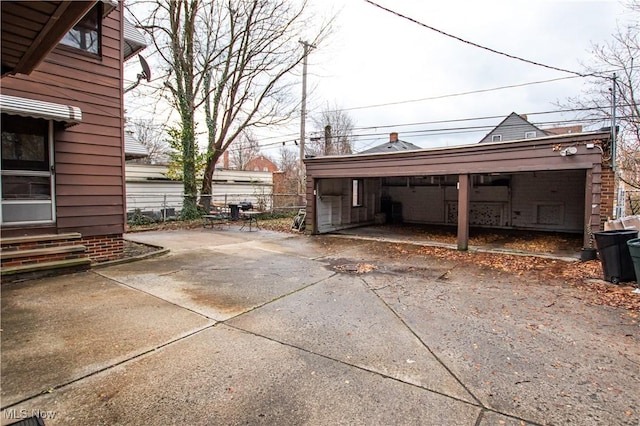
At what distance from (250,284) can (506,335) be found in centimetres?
355

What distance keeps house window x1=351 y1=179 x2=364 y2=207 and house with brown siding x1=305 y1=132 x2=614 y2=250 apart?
4 cm

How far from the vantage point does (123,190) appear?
21.5 ft

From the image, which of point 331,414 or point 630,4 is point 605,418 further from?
point 630,4

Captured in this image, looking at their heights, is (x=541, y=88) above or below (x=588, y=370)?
above

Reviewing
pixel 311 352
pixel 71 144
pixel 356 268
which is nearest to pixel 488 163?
pixel 356 268

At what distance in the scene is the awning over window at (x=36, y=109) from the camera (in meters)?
4.59

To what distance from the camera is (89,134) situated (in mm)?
5980

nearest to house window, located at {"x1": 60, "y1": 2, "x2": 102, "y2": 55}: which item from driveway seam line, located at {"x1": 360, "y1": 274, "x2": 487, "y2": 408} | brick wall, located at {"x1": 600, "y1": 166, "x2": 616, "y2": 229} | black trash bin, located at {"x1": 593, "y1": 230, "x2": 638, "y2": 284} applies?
driveway seam line, located at {"x1": 360, "y1": 274, "x2": 487, "y2": 408}

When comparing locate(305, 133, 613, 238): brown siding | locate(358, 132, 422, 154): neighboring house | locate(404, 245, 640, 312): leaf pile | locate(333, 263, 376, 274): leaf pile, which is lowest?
locate(333, 263, 376, 274): leaf pile

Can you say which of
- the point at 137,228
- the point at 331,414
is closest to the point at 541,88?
the point at 331,414

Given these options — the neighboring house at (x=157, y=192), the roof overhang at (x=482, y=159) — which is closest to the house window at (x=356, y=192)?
the roof overhang at (x=482, y=159)

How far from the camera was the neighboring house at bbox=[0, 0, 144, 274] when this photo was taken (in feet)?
17.1

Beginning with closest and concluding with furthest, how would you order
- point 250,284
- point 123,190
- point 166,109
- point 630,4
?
point 250,284
point 123,190
point 630,4
point 166,109

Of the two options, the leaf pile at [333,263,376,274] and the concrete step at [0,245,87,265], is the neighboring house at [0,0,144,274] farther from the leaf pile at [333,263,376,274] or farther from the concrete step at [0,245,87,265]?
the leaf pile at [333,263,376,274]
